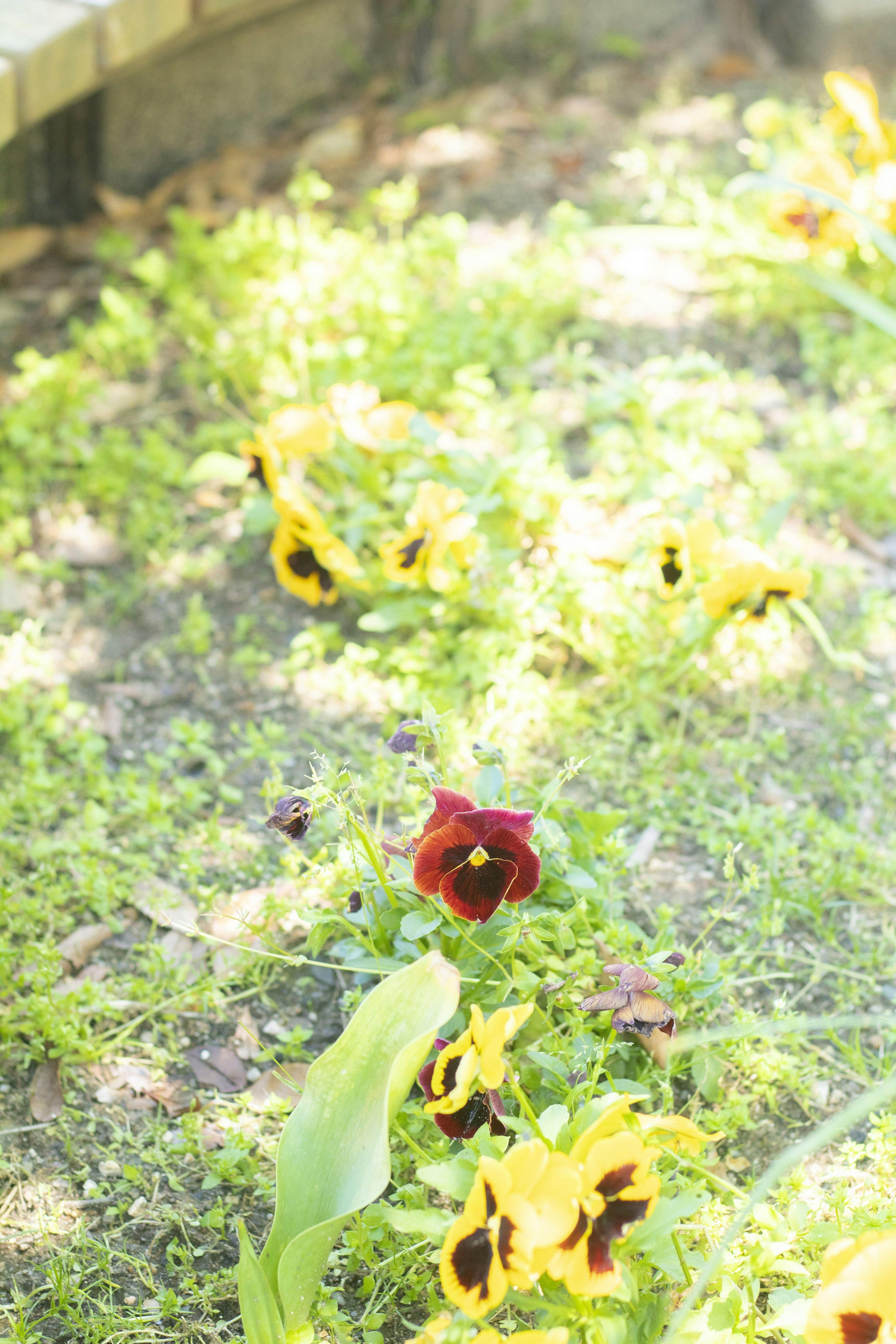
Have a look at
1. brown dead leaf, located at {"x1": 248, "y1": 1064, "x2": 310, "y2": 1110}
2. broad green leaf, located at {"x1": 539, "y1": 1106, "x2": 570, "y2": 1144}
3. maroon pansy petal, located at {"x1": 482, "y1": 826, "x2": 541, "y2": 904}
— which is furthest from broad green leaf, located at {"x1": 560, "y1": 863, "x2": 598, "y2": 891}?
brown dead leaf, located at {"x1": 248, "y1": 1064, "x2": 310, "y2": 1110}

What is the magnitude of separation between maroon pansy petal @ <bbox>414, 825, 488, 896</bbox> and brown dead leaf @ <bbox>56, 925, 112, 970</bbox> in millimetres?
649

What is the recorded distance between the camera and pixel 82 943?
1820 mm

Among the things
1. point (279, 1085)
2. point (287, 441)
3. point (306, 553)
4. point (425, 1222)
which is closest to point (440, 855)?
point (425, 1222)

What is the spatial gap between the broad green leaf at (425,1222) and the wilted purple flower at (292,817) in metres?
0.46

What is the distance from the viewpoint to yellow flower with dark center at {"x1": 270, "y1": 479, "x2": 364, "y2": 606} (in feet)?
7.22

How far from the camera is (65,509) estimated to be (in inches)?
102

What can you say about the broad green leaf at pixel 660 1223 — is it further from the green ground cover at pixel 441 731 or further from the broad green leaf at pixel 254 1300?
the broad green leaf at pixel 254 1300

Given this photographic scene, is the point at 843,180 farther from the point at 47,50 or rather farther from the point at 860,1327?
the point at 860,1327

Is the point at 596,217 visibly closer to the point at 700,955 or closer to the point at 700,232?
the point at 700,232

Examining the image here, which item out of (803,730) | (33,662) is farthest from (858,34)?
(33,662)

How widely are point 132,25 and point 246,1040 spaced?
245 centimetres

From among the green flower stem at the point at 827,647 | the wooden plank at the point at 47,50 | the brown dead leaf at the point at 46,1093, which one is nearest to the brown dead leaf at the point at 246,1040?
the brown dead leaf at the point at 46,1093

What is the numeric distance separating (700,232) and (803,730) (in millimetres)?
1693

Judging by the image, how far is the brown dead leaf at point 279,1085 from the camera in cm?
165
